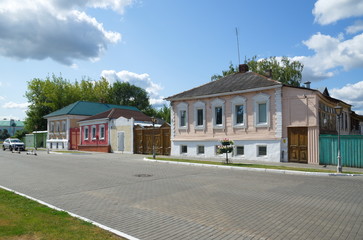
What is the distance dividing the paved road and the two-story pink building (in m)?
7.90

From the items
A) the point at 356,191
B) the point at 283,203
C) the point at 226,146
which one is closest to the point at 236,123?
the point at 226,146

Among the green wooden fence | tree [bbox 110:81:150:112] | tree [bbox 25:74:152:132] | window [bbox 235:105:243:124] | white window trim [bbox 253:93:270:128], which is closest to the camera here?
the green wooden fence

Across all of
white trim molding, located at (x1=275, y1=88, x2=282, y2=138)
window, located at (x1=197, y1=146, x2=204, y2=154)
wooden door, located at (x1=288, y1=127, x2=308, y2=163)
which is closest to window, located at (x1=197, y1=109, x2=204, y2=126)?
window, located at (x1=197, y1=146, x2=204, y2=154)

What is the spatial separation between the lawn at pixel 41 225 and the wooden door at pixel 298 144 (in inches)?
652

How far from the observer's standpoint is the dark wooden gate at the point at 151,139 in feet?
89.7

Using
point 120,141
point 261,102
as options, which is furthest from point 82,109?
point 261,102

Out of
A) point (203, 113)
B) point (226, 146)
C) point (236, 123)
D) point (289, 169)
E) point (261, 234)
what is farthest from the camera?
point (203, 113)

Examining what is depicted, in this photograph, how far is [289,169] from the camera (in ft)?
49.2

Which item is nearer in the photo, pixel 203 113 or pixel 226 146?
pixel 226 146

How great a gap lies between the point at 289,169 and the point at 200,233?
430 inches

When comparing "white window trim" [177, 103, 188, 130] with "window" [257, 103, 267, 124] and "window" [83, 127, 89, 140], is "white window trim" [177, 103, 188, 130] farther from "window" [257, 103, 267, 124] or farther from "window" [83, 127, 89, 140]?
"window" [83, 127, 89, 140]

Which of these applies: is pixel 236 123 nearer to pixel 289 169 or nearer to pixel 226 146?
pixel 226 146

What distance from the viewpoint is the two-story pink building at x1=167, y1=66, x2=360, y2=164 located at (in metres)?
19.1

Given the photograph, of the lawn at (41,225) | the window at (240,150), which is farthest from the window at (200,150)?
the lawn at (41,225)
